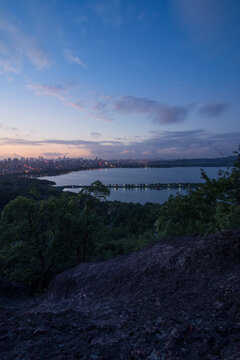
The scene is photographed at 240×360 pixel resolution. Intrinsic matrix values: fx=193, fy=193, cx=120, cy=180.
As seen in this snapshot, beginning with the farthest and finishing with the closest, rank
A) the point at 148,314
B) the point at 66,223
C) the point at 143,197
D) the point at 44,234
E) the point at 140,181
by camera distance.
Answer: the point at 140,181 < the point at 143,197 < the point at 66,223 < the point at 44,234 < the point at 148,314

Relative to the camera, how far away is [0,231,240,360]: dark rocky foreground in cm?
254

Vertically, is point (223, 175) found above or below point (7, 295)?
above

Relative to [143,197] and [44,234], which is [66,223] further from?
[143,197]

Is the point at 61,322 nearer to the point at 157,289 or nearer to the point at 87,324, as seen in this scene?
the point at 87,324

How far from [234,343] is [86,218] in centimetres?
752

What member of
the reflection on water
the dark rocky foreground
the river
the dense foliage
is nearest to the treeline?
the dense foliage

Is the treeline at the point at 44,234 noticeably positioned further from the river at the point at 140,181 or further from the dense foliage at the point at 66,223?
the river at the point at 140,181

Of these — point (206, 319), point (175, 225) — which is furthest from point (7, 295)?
point (175, 225)

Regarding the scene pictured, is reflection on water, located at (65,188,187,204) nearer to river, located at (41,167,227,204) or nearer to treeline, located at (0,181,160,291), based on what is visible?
river, located at (41,167,227,204)

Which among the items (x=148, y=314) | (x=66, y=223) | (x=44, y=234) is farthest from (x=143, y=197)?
(x=148, y=314)

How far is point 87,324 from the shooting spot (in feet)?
11.1

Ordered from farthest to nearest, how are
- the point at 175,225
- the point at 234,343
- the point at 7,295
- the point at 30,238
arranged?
the point at 175,225 → the point at 30,238 → the point at 7,295 → the point at 234,343

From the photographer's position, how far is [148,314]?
11.5 ft

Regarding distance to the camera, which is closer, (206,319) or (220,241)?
(206,319)
